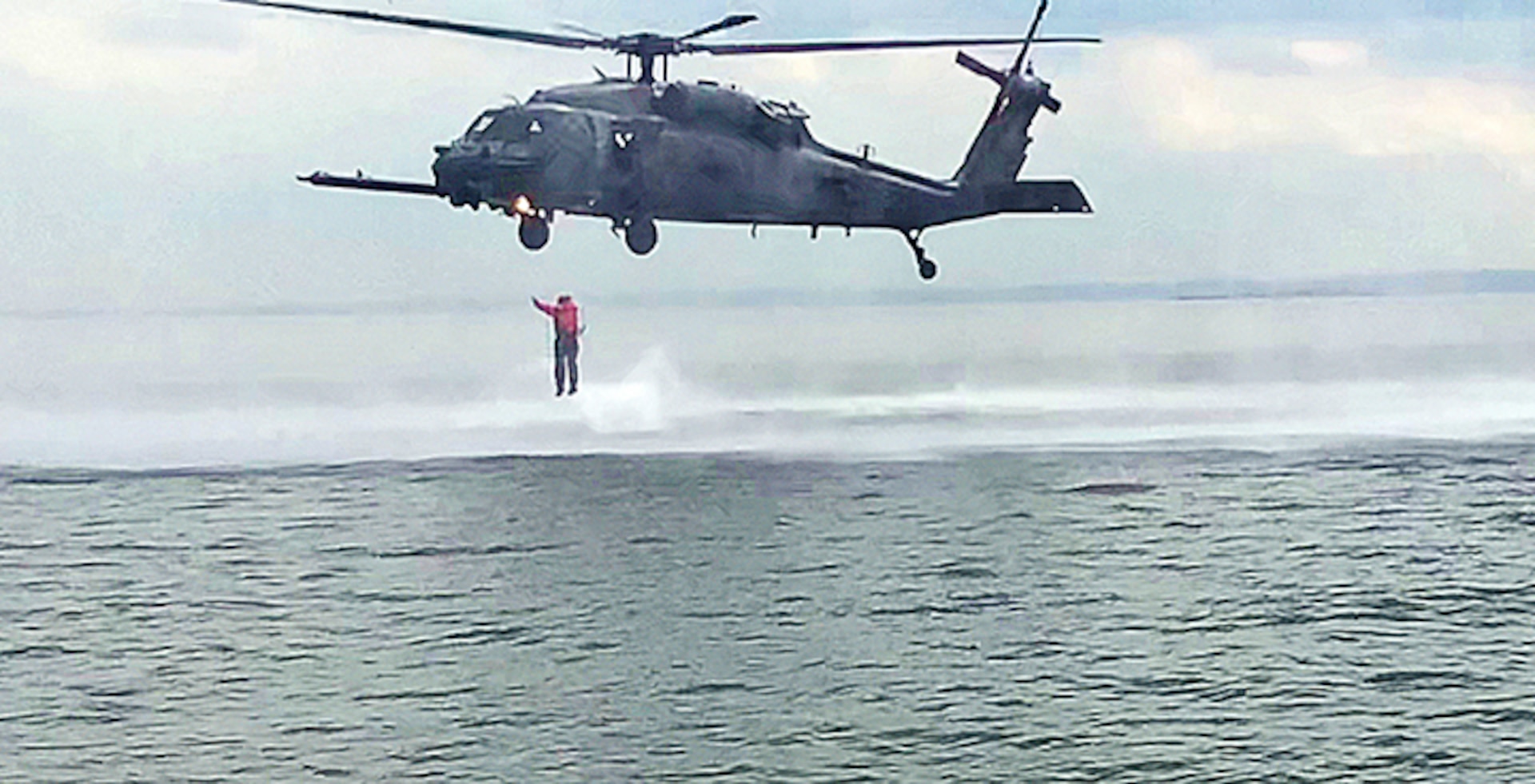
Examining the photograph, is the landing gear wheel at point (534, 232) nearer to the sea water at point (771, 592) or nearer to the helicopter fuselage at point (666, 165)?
the helicopter fuselage at point (666, 165)

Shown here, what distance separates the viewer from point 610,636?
89.5 feet

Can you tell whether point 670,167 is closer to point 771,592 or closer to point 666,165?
point 666,165

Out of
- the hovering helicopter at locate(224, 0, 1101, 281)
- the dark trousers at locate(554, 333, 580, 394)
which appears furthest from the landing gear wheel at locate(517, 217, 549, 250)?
the dark trousers at locate(554, 333, 580, 394)

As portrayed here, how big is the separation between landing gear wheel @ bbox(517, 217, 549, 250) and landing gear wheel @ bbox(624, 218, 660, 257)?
160cm

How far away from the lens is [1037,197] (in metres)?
49.0

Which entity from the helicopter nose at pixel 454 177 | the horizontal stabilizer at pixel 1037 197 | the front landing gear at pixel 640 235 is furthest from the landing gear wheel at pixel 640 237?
the horizontal stabilizer at pixel 1037 197

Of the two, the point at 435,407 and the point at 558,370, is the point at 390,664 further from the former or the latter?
the point at 435,407

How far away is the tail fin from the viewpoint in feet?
167

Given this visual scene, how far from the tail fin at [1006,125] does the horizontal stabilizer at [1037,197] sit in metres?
0.44

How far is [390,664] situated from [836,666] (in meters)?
4.75

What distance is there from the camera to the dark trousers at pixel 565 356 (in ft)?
177

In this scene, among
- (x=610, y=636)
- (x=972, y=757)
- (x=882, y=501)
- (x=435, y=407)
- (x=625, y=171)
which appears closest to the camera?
(x=972, y=757)

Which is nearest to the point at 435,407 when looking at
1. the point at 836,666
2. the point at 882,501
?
the point at 882,501

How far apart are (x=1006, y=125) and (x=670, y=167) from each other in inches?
396
